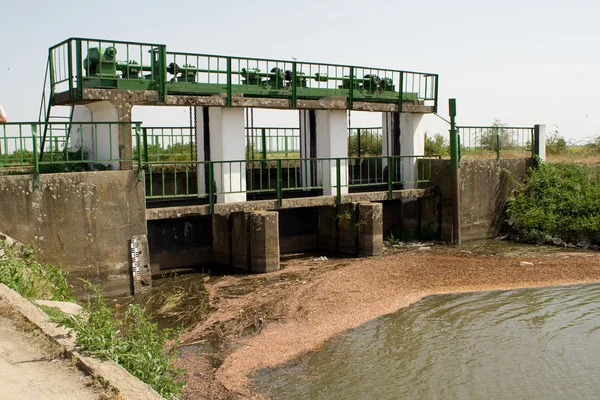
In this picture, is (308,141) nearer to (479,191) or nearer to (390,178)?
(390,178)

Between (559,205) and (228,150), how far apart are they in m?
9.45

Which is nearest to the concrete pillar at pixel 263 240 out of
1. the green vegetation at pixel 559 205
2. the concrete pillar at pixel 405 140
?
the concrete pillar at pixel 405 140

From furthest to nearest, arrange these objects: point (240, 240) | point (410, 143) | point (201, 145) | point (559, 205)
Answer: point (410, 143), point (559, 205), point (201, 145), point (240, 240)

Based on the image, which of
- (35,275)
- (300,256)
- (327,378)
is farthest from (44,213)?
(300,256)

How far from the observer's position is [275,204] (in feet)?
48.4

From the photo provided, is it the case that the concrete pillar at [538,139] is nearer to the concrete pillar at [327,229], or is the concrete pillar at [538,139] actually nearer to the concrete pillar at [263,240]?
the concrete pillar at [327,229]

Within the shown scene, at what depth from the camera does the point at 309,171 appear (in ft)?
55.7

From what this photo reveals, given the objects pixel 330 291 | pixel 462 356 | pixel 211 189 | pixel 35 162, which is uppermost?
pixel 35 162

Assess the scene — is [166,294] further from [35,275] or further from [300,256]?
[300,256]

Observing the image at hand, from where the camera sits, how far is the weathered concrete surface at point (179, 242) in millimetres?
14648

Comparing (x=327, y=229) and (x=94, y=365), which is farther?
(x=327, y=229)

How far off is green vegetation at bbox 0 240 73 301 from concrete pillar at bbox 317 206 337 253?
24.4ft

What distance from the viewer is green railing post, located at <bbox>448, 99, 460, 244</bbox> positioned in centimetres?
1738

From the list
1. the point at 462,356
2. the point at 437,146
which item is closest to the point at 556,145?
the point at 437,146
